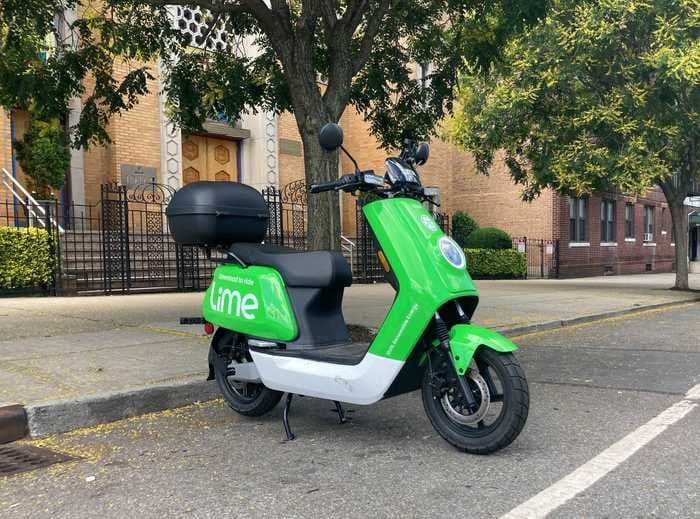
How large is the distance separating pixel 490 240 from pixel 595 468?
64.0ft

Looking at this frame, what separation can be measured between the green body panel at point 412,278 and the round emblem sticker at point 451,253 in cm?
2

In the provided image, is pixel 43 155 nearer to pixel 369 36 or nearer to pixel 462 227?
pixel 369 36

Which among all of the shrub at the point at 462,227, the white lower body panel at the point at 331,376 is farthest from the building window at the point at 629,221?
the white lower body panel at the point at 331,376

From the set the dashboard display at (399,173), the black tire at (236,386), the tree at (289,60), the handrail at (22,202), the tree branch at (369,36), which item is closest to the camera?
the dashboard display at (399,173)

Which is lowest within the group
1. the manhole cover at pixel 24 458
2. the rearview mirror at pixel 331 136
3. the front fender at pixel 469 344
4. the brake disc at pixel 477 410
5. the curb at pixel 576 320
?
the curb at pixel 576 320

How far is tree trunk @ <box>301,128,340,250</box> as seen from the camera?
7117mm

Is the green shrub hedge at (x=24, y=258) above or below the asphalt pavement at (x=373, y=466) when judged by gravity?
above

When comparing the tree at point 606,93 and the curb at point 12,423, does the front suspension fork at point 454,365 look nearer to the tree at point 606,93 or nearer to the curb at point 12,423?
the curb at point 12,423

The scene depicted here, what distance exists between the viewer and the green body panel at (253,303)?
406cm

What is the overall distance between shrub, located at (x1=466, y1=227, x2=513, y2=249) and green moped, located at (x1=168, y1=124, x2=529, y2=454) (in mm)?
18701

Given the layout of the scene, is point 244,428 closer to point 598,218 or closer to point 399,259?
point 399,259

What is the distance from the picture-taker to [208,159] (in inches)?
696

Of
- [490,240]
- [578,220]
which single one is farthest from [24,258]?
[578,220]

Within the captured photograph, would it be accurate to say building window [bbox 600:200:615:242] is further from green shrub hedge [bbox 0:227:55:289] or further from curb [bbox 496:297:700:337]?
green shrub hedge [bbox 0:227:55:289]
